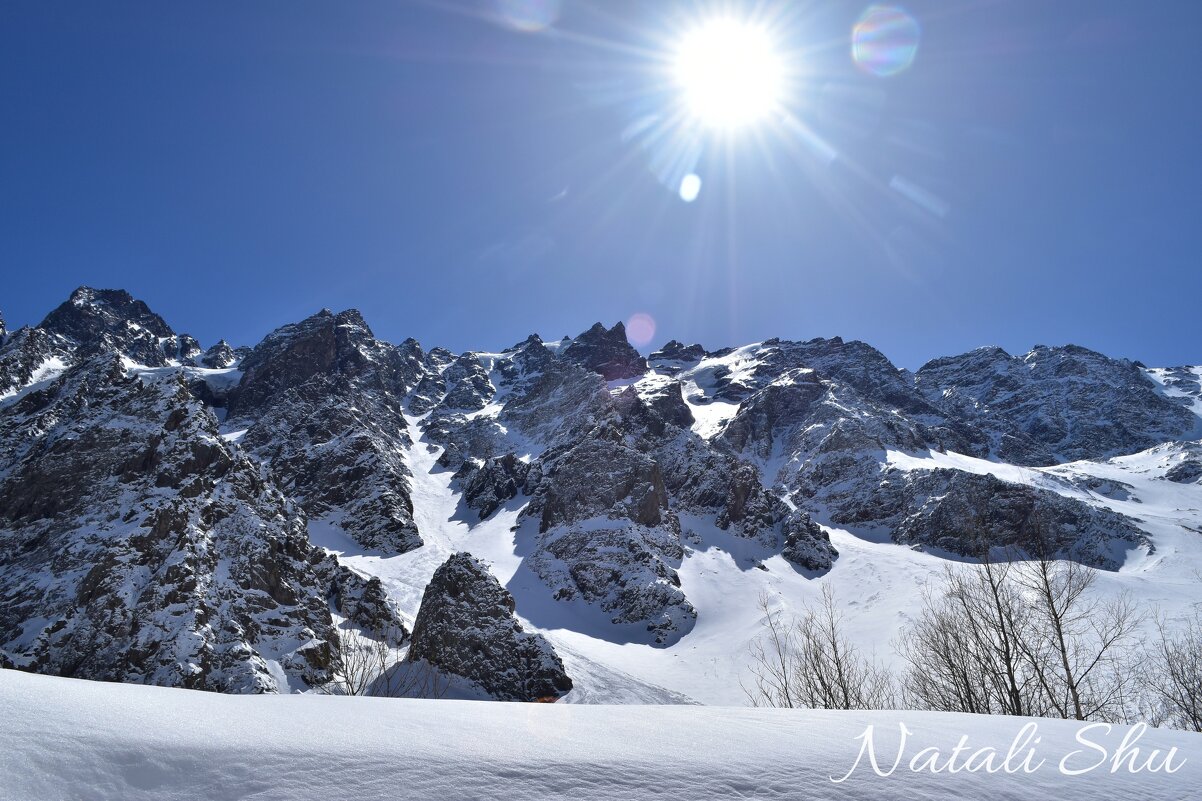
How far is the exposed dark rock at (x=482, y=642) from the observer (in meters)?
30.7

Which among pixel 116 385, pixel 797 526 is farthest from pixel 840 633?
pixel 116 385

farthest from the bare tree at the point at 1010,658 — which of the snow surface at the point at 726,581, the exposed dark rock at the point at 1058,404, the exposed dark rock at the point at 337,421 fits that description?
the exposed dark rock at the point at 1058,404

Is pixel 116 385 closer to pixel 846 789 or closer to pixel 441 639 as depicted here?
pixel 441 639

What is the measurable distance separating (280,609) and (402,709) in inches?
1232

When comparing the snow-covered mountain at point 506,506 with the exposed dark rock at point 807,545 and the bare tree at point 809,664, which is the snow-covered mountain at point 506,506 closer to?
the exposed dark rock at point 807,545

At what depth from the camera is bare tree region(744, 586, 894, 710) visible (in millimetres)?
23750

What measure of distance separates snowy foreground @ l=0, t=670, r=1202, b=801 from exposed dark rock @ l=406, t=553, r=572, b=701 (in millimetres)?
29679

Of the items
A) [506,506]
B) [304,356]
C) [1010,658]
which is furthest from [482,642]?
[304,356]

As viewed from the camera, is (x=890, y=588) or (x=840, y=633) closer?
(x=840, y=633)

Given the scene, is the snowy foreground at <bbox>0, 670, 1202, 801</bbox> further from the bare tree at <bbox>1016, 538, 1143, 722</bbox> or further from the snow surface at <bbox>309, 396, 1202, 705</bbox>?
the snow surface at <bbox>309, 396, 1202, 705</bbox>

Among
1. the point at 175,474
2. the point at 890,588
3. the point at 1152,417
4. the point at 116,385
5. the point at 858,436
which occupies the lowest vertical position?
the point at 890,588

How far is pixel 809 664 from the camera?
23062 millimetres

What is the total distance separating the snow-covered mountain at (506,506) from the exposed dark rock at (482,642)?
7.0 inches

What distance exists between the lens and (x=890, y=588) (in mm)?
48688
